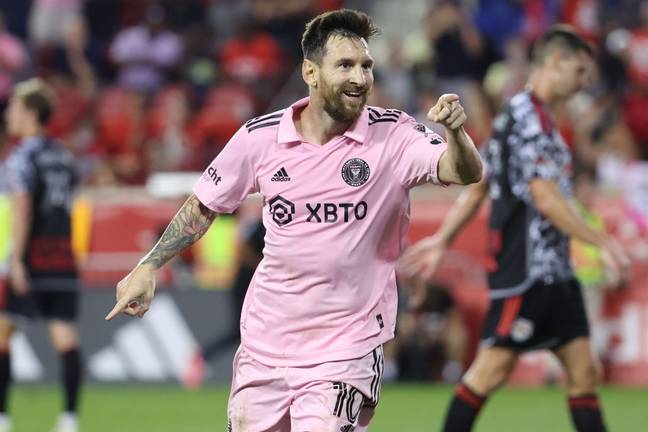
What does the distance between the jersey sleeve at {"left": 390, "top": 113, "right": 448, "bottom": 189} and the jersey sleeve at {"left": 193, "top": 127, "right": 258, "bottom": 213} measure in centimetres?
62

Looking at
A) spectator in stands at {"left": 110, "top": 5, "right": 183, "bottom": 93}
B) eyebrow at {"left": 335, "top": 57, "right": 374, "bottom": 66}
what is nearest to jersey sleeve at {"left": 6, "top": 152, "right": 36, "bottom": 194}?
eyebrow at {"left": 335, "top": 57, "right": 374, "bottom": 66}

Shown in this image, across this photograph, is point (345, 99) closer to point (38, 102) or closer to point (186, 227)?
point (186, 227)

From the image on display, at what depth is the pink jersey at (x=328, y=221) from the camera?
227 inches

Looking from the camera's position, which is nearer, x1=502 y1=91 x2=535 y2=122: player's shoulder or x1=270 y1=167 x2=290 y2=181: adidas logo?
x1=270 y1=167 x2=290 y2=181: adidas logo

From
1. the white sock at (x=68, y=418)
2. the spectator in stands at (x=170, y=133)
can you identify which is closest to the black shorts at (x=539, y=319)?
the white sock at (x=68, y=418)

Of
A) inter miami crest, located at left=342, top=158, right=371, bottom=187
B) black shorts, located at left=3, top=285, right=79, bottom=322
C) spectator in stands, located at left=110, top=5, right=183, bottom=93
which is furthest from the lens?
spectator in stands, located at left=110, top=5, right=183, bottom=93

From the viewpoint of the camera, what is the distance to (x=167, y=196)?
16312 mm

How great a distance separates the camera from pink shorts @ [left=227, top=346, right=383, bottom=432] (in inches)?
223

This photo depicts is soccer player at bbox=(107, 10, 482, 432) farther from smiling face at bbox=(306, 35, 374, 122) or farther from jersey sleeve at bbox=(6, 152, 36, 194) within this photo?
jersey sleeve at bbox=(6, 152, 36, 194)

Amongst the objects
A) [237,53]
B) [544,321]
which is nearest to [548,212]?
[544,321]

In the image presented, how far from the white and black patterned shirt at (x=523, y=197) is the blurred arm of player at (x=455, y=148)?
251cm

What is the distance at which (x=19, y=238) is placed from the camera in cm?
1084

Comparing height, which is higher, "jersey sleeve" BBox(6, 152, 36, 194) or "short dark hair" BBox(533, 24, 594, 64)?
"short dark hair" BBox(533, 24, 594, 64)

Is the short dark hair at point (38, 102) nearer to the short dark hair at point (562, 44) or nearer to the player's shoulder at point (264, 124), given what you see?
the short dark hair at point (562, 44)
